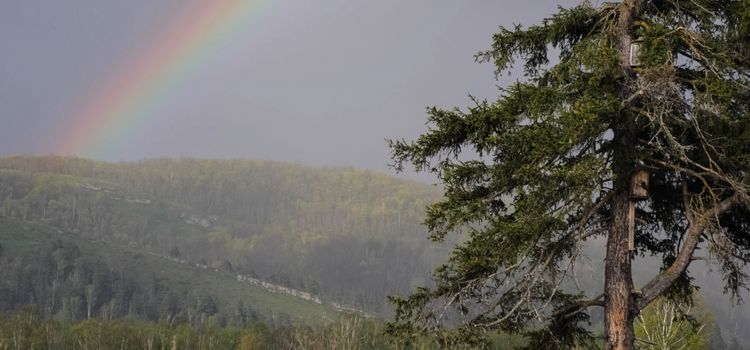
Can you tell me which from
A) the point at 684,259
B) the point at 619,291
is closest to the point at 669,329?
the point at 684,259

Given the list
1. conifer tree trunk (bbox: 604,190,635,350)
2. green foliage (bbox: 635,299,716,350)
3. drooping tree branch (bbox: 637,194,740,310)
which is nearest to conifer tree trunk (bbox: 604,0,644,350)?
conifer tree trunk (bbox: 604,190,635,350)

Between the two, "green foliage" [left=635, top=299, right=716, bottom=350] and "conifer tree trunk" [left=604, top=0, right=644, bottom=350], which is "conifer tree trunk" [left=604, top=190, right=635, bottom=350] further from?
"green foliage" [left=635, top=299, right=716, bottom=350]

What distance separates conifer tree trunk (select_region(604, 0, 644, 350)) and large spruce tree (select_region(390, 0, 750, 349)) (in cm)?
2

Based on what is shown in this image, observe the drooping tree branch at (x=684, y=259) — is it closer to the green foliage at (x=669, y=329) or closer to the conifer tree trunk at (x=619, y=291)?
the conifer tree trunk at (x=619, y=291)

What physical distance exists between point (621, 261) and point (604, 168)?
1487 mm

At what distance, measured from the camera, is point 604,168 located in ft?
36.3

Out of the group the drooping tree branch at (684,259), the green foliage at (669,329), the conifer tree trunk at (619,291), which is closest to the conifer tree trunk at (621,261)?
the conifer tree trunk at (619,291)

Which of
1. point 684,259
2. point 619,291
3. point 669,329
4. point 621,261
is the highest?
point 684,259

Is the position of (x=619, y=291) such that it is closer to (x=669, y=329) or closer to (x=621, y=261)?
(x=621, y=261)

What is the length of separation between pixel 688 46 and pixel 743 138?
6.49 feet

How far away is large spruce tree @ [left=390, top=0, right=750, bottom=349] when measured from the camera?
35.7 feet

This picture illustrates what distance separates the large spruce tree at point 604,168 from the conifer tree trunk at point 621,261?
2 centimetres

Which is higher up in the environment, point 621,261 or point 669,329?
point 621,261

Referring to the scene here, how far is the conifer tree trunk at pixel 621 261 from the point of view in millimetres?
11203
